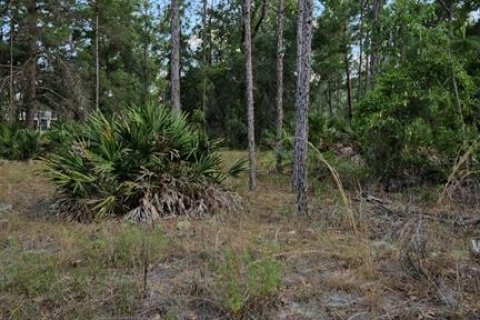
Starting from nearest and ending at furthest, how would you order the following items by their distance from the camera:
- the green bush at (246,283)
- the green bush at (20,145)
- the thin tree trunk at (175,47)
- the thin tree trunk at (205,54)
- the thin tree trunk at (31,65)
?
1. the green bush at (246,283)
2. the thin tree trunk at (175,47)
3. the green bush at (20,145)
4. the thin tree trunk at (31,65)
5. the thin tree trunk at (205,54)

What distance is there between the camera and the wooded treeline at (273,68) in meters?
8.40

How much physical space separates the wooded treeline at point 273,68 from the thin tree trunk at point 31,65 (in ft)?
0.17

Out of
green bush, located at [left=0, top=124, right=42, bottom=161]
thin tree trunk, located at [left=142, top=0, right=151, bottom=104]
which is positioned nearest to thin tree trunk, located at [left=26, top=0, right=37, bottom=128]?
green bush, located at [left=0, top=124, right=42, bottom=161]

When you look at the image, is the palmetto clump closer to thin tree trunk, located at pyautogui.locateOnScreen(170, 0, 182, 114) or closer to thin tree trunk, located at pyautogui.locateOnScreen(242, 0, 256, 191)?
thin tree trunk, located at pyautogui.locateOnScreen(242, 0, 256, 191)

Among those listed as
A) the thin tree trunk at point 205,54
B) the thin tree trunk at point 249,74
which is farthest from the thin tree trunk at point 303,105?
the thin tree trunk at point 205,54

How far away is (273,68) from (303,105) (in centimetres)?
1478

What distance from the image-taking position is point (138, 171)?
22.8 feet

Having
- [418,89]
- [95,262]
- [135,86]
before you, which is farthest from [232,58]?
[95,262]

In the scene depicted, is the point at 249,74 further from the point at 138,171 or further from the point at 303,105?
the point at 138,171

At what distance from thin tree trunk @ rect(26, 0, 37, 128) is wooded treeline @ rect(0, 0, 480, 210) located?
0.05m

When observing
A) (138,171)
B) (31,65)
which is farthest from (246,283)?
(31,65)

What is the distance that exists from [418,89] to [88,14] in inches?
577

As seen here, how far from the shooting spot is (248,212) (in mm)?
7250

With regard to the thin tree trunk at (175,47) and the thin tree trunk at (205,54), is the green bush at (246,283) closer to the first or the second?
the thin tree trunk at (175,47)
